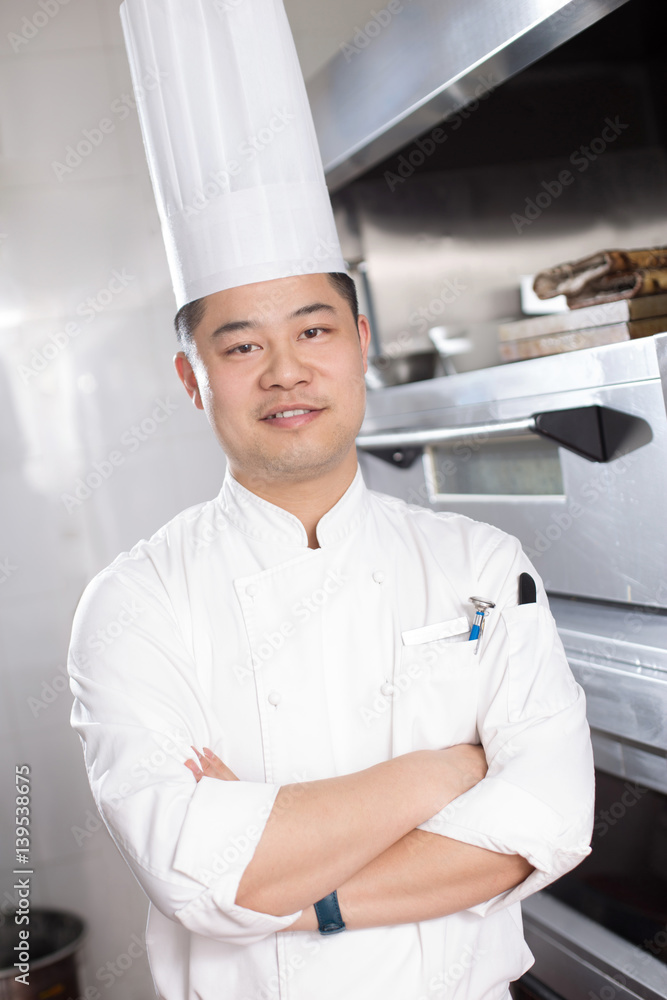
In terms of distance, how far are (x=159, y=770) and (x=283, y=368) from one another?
475 millimetres

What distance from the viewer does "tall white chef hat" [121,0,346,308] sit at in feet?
3.80

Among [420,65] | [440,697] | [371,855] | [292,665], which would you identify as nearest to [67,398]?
[420,65]

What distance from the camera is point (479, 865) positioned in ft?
3.12

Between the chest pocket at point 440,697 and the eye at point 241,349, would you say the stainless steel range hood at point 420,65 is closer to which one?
the eye at point 241,349

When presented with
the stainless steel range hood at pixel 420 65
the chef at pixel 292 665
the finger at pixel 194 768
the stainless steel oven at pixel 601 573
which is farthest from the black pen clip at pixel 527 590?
the stainless steel range hood at pixel 420 65

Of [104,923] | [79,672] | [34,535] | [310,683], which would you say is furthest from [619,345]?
[104,923]

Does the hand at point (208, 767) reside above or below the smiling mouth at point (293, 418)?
below

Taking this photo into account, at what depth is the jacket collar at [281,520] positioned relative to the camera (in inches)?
44.9

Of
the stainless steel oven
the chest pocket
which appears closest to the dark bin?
the stainless steel oven

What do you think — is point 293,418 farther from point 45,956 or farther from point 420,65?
point 45,956

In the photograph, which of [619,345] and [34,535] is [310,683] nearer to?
[619,345]

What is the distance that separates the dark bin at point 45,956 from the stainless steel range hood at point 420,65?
188cm

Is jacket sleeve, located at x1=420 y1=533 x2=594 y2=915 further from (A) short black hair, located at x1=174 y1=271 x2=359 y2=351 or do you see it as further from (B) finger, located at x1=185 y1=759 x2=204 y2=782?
(A) short black hair, located at x1=174 y1=271 x2=359 y2=351

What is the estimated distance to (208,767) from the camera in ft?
3.28
